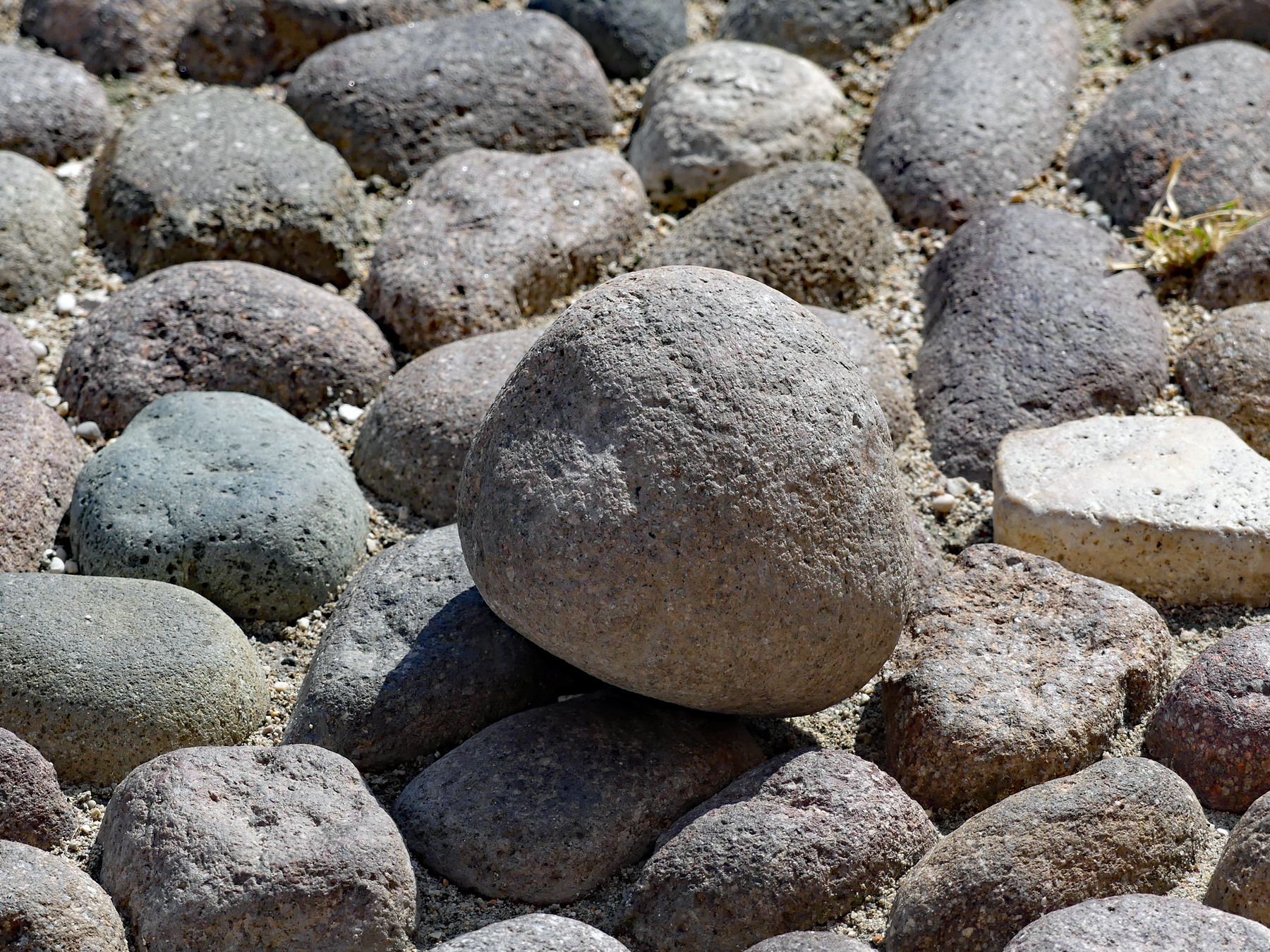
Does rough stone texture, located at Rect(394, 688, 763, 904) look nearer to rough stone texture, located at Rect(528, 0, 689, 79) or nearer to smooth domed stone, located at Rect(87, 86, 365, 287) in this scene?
smooth domed stone, located at Rect(87, 86, 365, 287)

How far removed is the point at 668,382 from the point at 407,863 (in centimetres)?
104

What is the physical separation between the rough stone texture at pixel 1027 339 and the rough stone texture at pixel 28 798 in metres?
2.39

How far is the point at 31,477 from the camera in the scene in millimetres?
3459

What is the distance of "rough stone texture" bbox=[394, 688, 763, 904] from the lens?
267 centimetres

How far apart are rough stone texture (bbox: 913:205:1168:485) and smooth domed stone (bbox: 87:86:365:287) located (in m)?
1.94

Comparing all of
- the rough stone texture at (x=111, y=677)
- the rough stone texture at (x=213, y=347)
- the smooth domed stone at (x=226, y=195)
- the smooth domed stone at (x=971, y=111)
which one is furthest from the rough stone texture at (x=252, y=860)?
the smooth domed stone at (x=971, y=111)

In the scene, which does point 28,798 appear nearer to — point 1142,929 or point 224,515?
point 224,515

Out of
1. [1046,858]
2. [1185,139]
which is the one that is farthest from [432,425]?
[1185,139]

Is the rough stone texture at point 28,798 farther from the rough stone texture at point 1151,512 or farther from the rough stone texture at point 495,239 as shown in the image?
the rough stone texture at point 1151,512

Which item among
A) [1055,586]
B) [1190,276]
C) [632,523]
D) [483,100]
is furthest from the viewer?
[483,100]

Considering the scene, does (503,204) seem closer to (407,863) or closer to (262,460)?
(262,460)

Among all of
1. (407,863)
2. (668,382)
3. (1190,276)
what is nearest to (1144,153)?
(1190,276)

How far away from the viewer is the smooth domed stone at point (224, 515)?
3.30 metres

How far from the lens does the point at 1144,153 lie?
4.54 m
